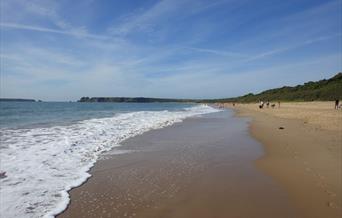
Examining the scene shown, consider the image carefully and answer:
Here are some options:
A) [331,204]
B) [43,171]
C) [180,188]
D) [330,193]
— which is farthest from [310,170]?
[43,171]

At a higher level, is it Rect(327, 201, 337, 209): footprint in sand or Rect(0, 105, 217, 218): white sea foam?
Rect(0, 105, 217, 218): white sea foam

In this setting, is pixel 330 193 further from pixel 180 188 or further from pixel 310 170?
pixel 180 188

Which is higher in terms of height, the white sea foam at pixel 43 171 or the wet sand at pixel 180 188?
the white sea foam at pixel 43 171

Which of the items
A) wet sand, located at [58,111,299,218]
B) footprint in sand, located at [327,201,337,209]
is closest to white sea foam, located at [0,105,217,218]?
wet sand, located at [58,111,299,218]

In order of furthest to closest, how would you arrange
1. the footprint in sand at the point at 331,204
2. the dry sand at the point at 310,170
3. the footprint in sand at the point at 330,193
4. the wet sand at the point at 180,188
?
1. the footprint in sand at the point at 330,193
2. the dry sand at the point at 310,170
3. the footprint in sand at the point at 331,204
4. the wet sand at the point at 180,188

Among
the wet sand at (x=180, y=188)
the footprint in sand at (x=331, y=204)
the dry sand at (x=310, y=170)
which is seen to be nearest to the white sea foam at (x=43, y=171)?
the wet sand at (x=180, y=188)

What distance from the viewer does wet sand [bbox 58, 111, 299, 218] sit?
531 cm

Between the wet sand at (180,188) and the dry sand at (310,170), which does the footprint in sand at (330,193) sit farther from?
the wet sand at (180,188)

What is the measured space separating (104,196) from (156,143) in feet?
23.7

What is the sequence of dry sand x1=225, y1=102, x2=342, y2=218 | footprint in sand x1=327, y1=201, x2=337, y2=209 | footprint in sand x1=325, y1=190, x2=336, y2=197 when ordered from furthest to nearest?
footprint in sand x1=325, y1=190, x2=336, y2=197, dry sand x1=225, y1=102, x2=342, y2=218, footprint in sand x1=327, y1=201, x2=337, y2=209

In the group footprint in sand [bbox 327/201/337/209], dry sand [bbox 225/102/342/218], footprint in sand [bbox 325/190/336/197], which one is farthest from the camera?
footprint in sand [bbox 325/190/336/197]

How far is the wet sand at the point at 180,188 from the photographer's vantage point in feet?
17.4

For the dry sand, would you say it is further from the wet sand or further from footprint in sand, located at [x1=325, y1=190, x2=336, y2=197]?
the wet sand

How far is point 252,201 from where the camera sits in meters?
5.76
